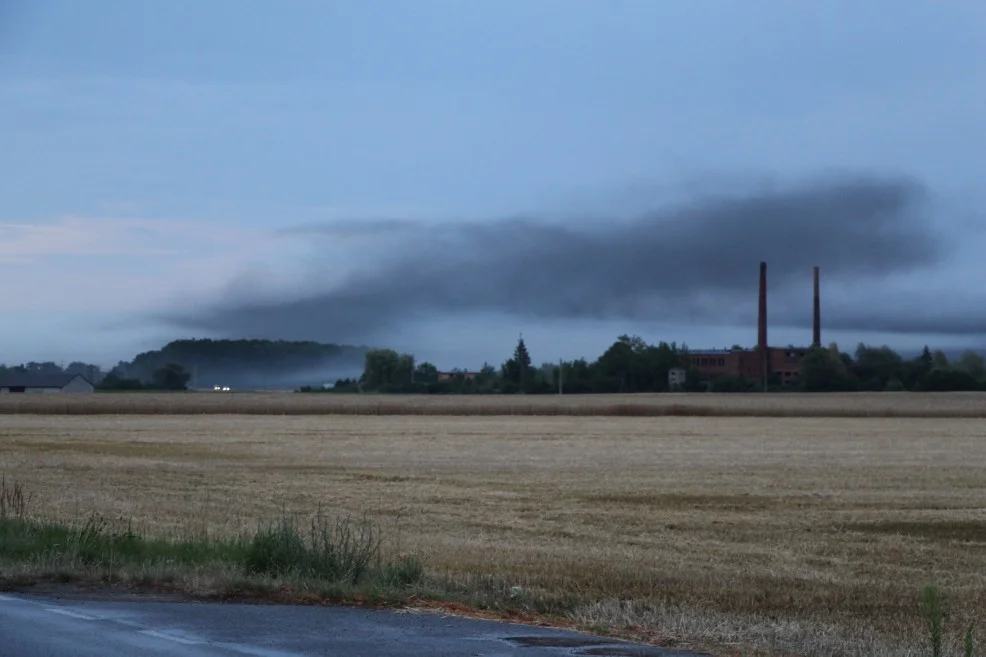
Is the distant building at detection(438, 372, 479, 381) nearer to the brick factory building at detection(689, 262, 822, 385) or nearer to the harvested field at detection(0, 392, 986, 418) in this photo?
the brick factory building at detection(689, 262, 822, 385)

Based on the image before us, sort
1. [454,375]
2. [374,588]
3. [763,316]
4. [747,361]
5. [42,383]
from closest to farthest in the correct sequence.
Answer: [374,588]
[763,316]
[42,383]
[747,361]
[454,375]

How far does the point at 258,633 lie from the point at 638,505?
17211 mm

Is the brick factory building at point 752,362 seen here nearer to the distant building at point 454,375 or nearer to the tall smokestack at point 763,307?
the tall smokestack at point 763,307

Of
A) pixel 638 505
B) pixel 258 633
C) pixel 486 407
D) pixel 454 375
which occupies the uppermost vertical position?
pixel 454 375

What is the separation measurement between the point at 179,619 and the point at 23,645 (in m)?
1.61

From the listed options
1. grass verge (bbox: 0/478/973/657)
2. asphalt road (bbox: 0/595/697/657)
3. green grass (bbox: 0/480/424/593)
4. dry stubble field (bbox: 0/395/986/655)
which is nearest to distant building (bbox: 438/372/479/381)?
dry stubble field (bbox: 0/395/986/655)

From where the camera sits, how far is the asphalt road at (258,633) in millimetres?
9320

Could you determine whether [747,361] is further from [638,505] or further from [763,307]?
[638,505]

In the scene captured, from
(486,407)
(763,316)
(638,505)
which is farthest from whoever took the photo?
(763,316)

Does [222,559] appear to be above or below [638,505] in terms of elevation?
above

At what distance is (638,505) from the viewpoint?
86.9 ft

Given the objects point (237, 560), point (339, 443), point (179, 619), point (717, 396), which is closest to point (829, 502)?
point (237, 560)

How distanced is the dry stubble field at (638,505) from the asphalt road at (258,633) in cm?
140

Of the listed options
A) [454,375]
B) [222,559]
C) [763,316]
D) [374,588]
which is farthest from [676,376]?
[374,588]
